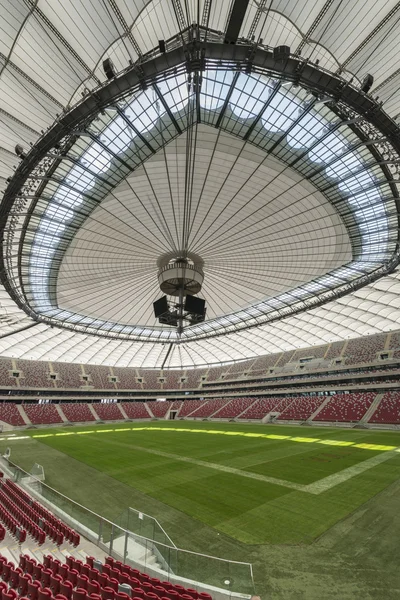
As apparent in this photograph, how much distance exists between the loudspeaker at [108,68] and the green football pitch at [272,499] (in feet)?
71.5

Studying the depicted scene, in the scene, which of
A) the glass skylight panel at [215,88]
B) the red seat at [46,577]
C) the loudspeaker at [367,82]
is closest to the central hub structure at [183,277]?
the glass skylight panel at [215,88]

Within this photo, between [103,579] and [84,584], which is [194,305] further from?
[84,584]

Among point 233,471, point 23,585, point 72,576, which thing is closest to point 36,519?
point 72,576

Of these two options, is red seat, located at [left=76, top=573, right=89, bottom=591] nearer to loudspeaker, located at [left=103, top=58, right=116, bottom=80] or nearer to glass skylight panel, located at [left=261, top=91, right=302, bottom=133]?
loudspeaker, located at [left=103, top=58, right=116, bottom=80]

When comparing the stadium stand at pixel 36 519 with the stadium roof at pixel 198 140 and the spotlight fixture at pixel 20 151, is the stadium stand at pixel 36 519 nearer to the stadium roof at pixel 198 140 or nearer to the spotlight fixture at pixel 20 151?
the stadium roof at pixel 198 140

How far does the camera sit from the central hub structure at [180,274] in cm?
3781

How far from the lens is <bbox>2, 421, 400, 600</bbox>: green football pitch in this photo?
11656 mm

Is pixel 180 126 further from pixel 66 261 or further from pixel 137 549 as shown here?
pixel 137 549

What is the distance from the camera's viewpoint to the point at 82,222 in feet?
102

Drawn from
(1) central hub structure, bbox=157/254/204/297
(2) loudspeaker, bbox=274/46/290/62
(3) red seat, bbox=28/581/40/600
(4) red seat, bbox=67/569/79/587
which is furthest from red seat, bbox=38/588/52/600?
(1) central hub structure, bbox=157/254/204/297

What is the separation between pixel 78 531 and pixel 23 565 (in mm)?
3780

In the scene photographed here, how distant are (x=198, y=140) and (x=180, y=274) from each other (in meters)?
16.4

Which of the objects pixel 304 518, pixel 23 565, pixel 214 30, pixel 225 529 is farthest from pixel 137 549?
pixel 214 30

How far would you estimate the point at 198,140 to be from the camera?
78.1 feet
